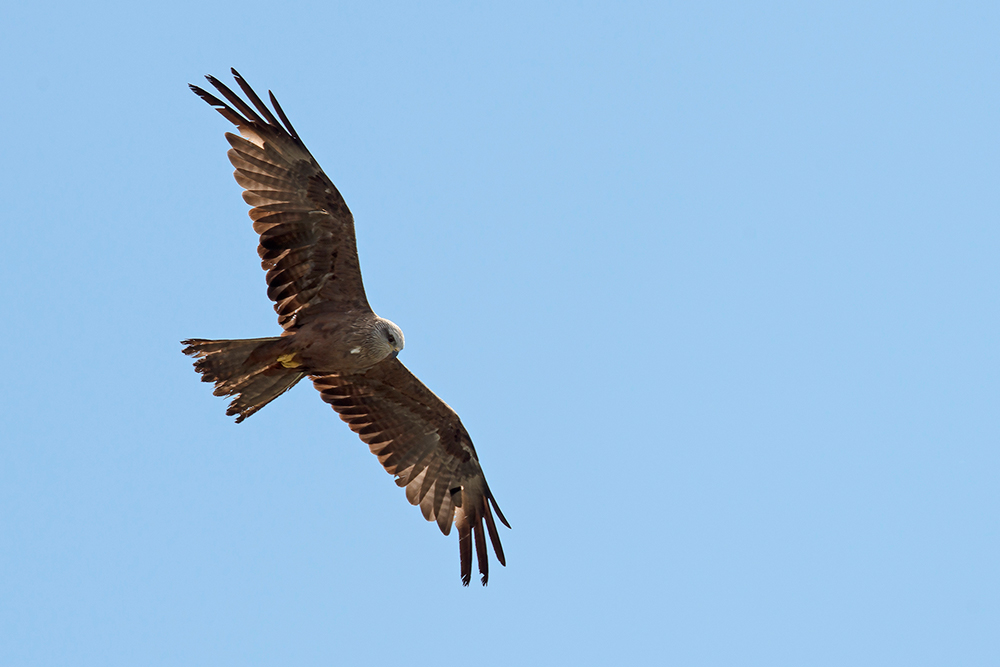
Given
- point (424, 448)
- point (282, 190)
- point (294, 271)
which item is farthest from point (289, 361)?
point (424, 448)

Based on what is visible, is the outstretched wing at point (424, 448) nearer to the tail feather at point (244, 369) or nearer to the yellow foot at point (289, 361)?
the yellow foot at point (289, 361)

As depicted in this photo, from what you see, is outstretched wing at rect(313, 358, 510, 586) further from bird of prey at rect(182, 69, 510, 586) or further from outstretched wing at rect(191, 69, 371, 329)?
outstretched wing at rect(191, 69, 371, 329)

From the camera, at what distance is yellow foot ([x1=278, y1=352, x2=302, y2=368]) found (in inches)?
415

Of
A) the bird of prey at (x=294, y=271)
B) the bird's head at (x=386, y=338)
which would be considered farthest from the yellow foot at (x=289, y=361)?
the bird's head at (x=386, y=338)

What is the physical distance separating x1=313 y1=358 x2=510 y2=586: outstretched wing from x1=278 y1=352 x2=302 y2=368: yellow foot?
83 cm

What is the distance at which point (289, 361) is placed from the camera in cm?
1063

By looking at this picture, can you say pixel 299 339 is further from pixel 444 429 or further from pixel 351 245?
pixel 444 429

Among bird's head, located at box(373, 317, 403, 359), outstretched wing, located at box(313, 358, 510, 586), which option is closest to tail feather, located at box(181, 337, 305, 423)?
bird's head, located at box(373, 317, 403, 359)

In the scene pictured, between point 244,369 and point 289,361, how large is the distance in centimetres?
48

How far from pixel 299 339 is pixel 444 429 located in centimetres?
216

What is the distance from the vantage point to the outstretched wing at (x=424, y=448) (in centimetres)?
1167

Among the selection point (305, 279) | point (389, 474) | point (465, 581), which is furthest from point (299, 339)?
point (465, 581)

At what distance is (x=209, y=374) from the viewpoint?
10.1 metres

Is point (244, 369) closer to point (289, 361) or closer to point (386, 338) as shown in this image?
point (289, 361)
